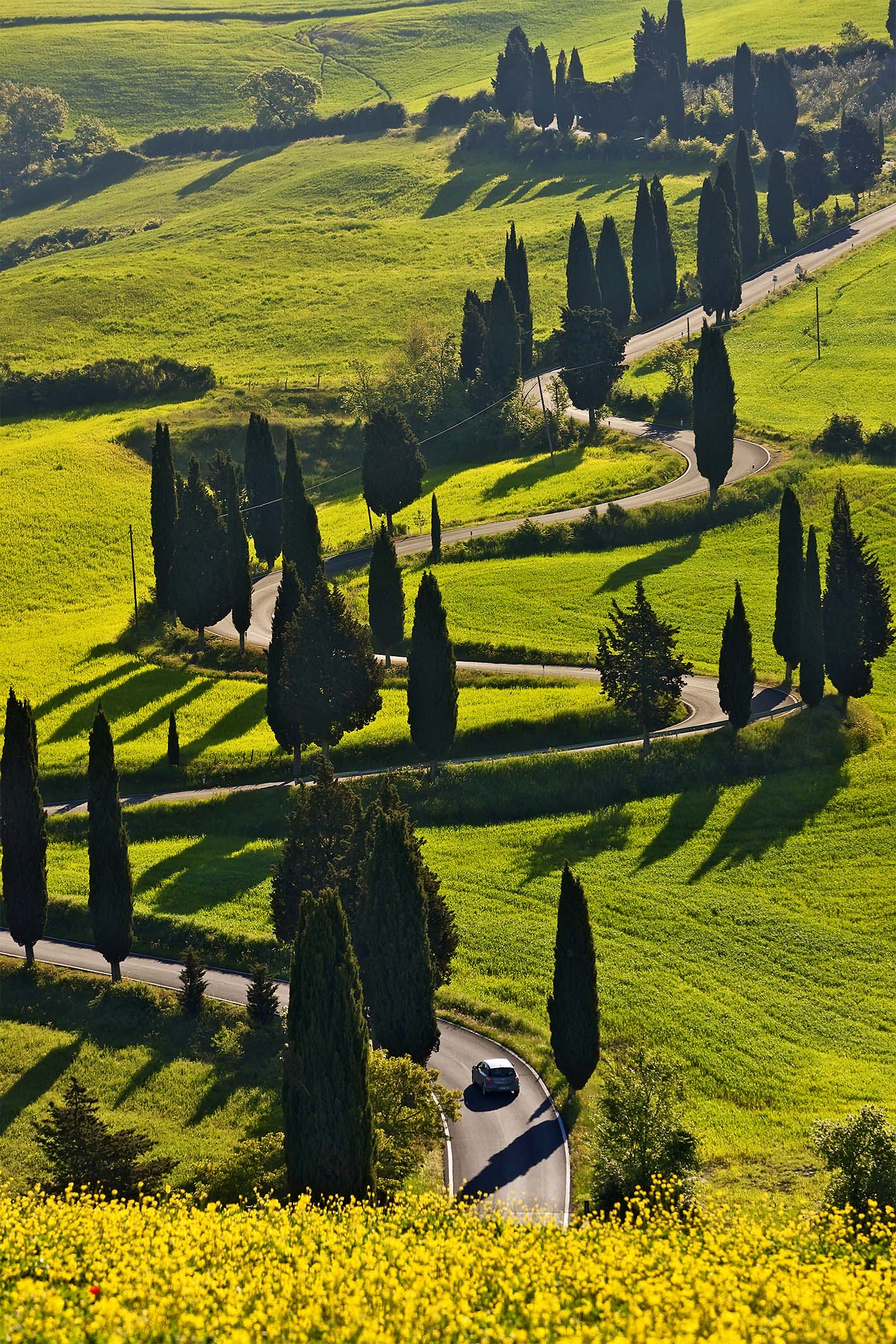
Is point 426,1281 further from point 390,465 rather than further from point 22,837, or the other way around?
point 390,465

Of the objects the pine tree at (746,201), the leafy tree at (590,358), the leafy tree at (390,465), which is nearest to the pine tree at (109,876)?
the leafy tree at (390,465)

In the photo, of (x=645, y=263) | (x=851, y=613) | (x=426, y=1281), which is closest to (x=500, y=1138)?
(x=426, y=1281)

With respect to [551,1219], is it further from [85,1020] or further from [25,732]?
[25,732]

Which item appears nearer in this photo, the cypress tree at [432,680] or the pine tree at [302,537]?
the cypress tree at [432,680]

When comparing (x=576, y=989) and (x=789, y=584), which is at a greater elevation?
(x=789, y=584)

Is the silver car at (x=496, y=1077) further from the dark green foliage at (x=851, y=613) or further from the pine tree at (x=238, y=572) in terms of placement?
the pine tree at (x=238, y=572)

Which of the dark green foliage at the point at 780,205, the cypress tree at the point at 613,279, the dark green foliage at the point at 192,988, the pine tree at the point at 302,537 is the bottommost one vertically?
the dark green foliage at the point at 192,988
